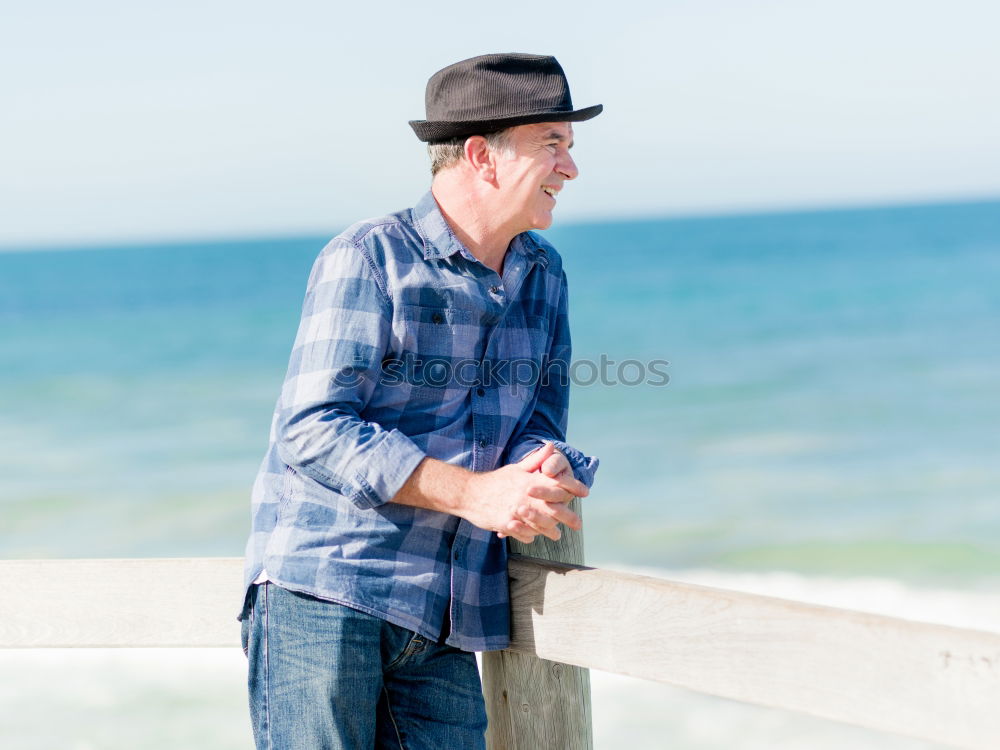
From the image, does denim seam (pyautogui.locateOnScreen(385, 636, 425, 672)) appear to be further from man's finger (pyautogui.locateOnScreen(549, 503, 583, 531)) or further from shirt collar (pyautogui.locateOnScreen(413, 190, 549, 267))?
shirt collar (pyautogui.locateOnScreen(413, 190, 549, 267))

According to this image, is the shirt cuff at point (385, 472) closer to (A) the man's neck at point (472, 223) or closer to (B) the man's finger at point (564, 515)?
(B) the man's finger at point (564, 515)

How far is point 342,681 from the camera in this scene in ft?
6.09

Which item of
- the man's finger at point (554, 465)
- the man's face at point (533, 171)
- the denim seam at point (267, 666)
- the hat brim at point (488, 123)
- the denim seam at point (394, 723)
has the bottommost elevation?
the denim seam at point (394, 723)

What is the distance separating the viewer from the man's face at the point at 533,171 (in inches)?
78.2

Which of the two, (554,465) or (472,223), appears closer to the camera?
(554,465)

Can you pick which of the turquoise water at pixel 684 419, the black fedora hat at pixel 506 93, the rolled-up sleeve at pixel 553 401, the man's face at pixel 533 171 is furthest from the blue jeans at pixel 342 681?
the turquoise water at pixel 684 419

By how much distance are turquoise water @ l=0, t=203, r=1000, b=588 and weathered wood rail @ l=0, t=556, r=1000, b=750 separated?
7.07 m

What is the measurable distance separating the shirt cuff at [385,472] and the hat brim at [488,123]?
583 millimetres

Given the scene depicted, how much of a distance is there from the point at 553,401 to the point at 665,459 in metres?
10.5

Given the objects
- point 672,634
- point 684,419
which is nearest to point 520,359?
point 672,634

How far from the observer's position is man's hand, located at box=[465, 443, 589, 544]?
180cm

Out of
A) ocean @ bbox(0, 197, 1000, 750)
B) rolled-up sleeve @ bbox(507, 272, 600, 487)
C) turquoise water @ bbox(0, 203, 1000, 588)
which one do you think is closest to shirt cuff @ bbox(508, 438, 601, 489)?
rolled-up sleeve @ bbox(507, 272, 600, 487)

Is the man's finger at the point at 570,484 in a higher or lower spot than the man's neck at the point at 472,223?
lower

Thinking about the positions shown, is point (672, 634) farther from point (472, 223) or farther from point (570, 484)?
point (472, 223)
